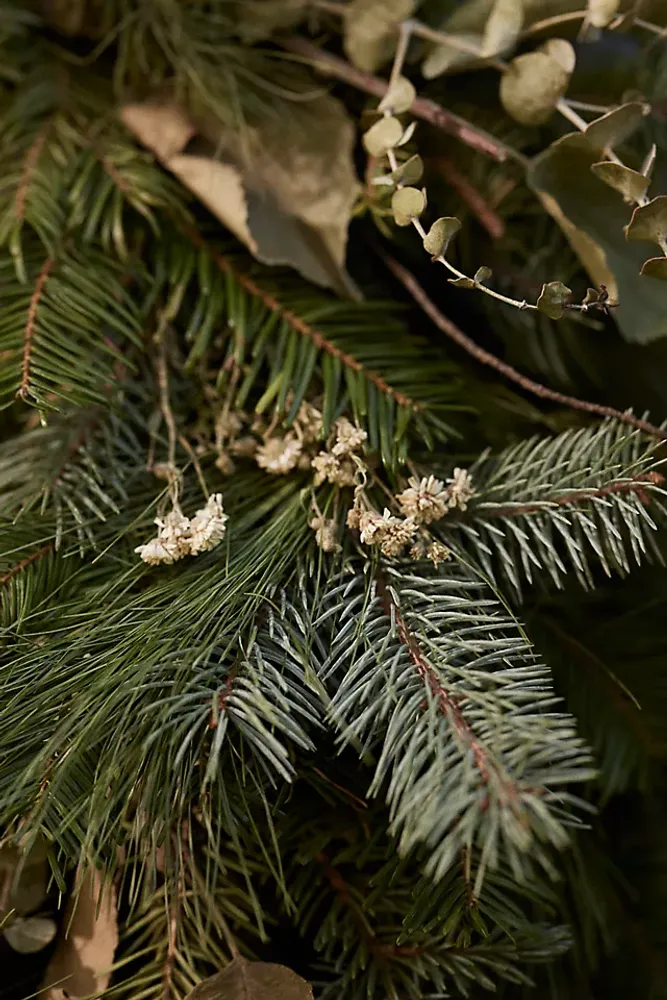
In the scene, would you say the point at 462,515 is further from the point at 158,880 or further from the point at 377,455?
the point at 158,880

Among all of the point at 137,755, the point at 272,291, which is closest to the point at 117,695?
the point at 137,755

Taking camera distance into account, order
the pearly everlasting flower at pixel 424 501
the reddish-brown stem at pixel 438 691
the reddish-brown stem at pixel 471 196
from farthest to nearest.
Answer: the reddish-brown stem at pixel 471 196 → the pearly everlasting flower at pixel 424 501 → the reddish-brown stem at pixel 438 691

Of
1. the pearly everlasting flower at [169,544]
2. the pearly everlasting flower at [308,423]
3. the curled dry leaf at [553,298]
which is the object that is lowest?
the pearly everlasting flower at [169,544]

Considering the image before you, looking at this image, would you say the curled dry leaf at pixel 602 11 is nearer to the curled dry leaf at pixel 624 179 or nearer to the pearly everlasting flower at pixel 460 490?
the curled dry leaf at pixel 624 179

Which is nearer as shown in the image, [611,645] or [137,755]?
[137,755]

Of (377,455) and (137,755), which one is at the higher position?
(377,455)

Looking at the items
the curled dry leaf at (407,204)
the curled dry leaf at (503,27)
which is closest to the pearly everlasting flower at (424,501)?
the curled dry leaf at (407,204)

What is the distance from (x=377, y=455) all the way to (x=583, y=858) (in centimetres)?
24

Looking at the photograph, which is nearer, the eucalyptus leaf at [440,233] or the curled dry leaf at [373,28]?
the eucalyptus leaf at [440,233]

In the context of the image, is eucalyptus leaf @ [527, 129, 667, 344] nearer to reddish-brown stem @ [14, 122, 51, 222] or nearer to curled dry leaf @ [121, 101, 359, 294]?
curled dry leaf @ [121, 101, 359, 294]

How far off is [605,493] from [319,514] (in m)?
0.11

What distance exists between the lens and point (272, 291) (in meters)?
0.45

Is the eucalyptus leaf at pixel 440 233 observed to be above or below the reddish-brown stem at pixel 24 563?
above

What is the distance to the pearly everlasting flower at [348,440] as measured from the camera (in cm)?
37
